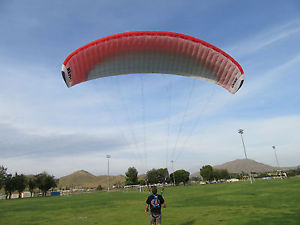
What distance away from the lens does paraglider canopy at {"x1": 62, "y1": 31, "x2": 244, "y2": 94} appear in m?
11.8

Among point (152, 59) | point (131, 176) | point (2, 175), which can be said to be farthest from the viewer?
point (131, 176)

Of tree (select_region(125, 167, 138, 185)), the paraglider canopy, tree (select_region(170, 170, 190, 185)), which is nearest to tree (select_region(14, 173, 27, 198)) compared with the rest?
tree (select_region(125, 167, 138, 185))

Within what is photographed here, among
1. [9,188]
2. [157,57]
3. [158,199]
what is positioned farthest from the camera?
[9,188]

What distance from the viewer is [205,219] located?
11203 millimetres

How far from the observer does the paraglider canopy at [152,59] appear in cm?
1179

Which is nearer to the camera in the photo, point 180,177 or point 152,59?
point 152,59

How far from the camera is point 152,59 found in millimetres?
13117

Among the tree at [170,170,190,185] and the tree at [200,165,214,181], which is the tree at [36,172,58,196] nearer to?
the tree at [170,170,190,185]

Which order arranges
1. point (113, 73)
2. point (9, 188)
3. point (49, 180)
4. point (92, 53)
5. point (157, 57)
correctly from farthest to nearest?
point (49, 180) < point (9, 188) < point (113, 73) < point (157, 57) < point (92, 53)

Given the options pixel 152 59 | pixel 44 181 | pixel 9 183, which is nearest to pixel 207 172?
pixel 44 181

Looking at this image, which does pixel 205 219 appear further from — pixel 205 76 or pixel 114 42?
pixel 114 42

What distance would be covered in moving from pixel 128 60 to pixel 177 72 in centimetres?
332

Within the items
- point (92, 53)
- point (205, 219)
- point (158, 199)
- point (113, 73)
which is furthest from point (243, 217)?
point (92, 53)

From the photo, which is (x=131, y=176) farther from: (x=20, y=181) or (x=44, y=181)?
(x=20, y=181)
